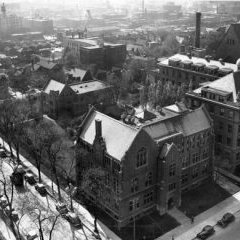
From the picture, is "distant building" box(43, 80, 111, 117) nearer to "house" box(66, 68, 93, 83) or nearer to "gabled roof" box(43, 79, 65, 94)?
"gabled roof" box(43, 79, 65, 94)

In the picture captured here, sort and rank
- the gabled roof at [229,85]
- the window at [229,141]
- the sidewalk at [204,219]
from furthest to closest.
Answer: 1. the gabled roof at [229,85]
2. the window at [229,141]
3. the sidewalk at [204,219]

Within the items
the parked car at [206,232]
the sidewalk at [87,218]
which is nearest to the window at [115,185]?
the sidewalk at [87,218]

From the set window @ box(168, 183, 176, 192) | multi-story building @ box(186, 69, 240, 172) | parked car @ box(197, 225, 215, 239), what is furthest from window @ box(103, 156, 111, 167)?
multi-story building @ box(186, 69, 240, 172)

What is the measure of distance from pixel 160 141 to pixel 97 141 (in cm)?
1195

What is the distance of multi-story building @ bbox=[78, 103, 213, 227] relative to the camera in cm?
7088

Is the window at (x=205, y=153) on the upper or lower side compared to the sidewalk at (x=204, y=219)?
upper

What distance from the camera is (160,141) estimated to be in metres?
74.2

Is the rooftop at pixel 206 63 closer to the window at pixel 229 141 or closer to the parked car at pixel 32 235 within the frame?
the window at pixel 229 141

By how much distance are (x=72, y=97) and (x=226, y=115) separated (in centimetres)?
5349

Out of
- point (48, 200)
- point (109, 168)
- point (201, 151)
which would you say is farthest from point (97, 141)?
point (201, 151)

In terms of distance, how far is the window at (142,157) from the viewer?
235ft

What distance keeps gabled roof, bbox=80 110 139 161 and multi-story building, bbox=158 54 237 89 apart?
56.6 metres

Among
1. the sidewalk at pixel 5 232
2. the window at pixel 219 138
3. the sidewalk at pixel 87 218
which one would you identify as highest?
the window at pixel 219 138

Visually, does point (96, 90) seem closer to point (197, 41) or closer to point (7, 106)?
point (7, 106)
